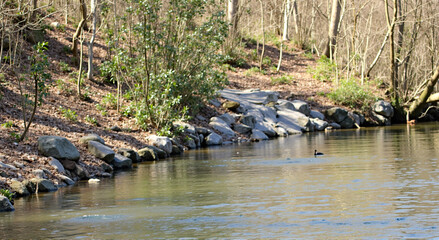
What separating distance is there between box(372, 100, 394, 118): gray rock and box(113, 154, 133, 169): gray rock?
19.3 metres

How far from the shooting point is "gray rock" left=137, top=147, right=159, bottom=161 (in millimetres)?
18438

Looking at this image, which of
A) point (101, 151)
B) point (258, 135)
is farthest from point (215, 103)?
point (101, 151)

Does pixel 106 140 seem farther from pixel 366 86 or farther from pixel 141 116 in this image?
pixel 366 86

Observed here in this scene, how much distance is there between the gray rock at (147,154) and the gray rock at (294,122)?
1094 centimetres

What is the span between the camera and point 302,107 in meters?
30.4

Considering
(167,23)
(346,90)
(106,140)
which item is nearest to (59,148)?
(106,140)

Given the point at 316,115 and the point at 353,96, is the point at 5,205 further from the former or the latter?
the point at 353,96

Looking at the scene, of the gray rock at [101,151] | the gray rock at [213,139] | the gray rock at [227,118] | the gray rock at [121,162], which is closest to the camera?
the gray rock at [101,151]

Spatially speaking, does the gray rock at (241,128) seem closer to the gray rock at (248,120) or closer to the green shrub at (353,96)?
the gray rock at (248,120)

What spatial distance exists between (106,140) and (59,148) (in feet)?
12.2

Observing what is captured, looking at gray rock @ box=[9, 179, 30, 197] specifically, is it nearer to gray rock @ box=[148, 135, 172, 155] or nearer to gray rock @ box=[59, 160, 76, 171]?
gray rock @ box=[59, 160, 76, 171]

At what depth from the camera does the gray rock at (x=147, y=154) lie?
18438 mm

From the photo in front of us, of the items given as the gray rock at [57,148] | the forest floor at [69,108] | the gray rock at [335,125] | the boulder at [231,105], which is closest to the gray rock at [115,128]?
the forest floor at [69,108]

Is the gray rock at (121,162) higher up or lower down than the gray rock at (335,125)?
lower down
